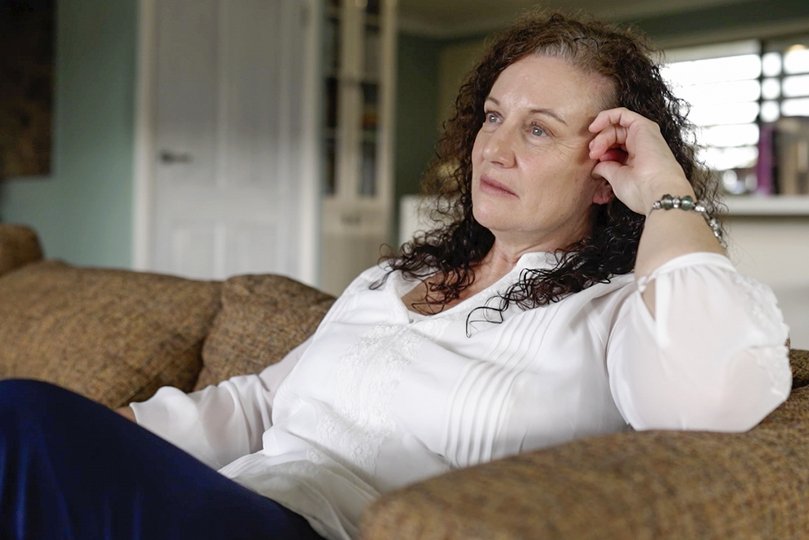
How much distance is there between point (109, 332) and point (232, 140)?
11.2 feet

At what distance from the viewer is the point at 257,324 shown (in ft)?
5.78

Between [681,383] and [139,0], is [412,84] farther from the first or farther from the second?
[681,383]

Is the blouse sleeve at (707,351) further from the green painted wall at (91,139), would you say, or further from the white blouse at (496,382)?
the green painted wall at (91,139)

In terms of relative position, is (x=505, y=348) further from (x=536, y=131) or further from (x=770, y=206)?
(x=770, y=206)

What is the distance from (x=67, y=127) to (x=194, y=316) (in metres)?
3.77

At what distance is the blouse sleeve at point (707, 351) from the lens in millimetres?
915

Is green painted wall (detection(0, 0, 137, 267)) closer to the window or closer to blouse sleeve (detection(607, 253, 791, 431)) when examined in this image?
the window

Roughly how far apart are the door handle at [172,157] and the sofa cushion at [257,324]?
315cm

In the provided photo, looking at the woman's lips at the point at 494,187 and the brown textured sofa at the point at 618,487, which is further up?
the woman's lips at the point at 494,187

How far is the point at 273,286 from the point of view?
6.08 feet

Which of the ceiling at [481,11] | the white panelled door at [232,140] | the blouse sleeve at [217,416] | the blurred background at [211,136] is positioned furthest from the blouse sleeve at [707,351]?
the ceiling at [481,11]

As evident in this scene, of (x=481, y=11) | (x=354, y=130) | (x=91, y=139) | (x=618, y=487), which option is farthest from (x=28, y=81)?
(x=618, y=487)

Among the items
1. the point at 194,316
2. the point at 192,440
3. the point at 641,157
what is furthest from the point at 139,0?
the point at 641,157

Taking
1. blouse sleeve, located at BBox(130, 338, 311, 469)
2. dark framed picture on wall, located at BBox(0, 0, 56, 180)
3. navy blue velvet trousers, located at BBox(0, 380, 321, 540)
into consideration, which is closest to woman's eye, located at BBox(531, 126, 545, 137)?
blouse sleeve, located at BBox(130, 338, 311, 469)
